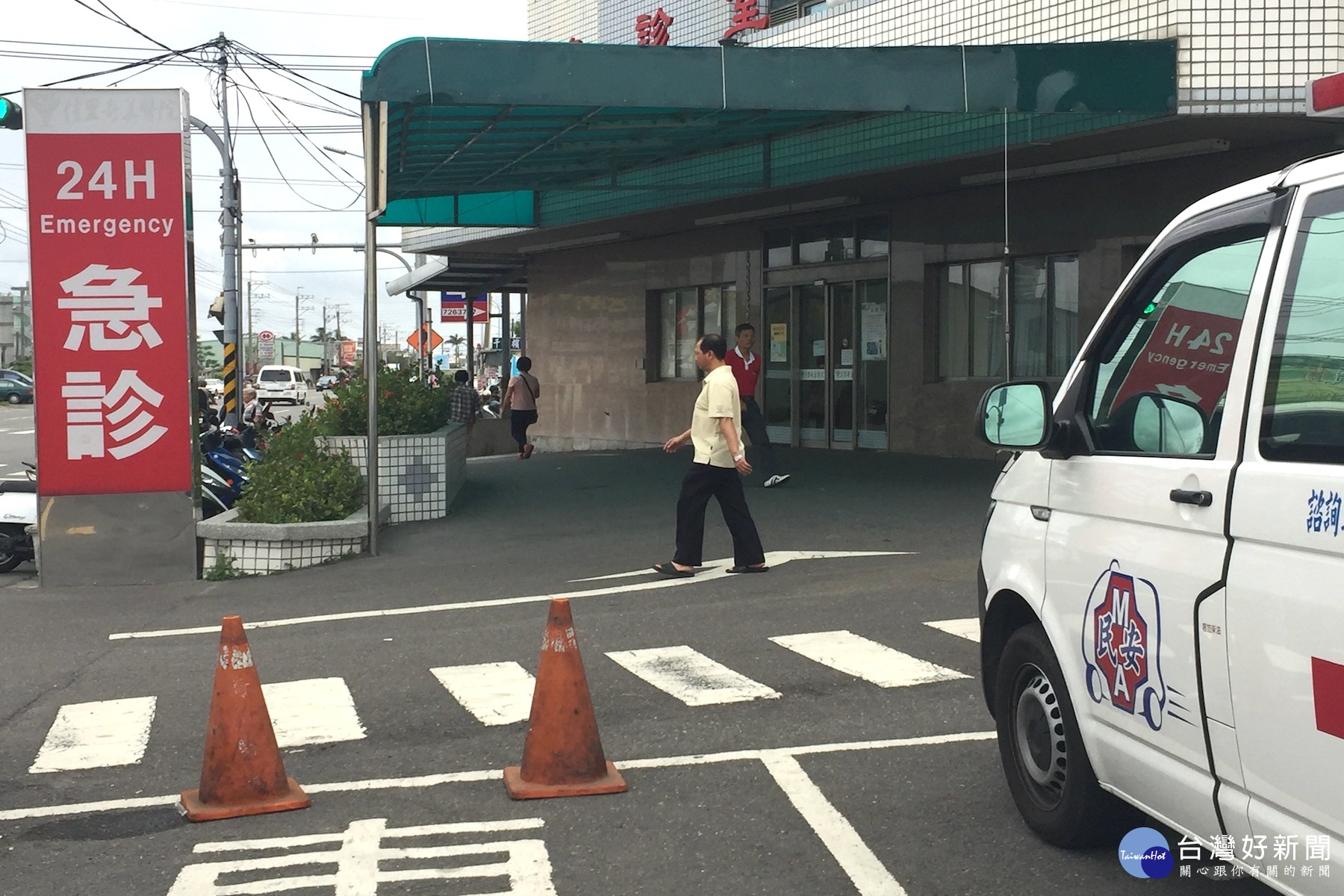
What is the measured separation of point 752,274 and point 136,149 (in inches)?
477

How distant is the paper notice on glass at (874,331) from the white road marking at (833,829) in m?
14.2

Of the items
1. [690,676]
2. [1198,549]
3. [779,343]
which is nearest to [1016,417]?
[1198,549]

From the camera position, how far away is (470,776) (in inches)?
224

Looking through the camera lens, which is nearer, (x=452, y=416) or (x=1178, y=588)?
(x=1178, y=588)

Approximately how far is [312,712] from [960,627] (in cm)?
373

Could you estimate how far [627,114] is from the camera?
13453 mm

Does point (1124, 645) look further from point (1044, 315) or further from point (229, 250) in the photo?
point (229, 250)

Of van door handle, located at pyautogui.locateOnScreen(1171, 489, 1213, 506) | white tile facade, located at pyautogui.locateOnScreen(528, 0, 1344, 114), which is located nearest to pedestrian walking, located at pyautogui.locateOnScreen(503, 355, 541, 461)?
white tile facade, located at pyautogui.locateOnScreen(528, 0, 1344, 114)

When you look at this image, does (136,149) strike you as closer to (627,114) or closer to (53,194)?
(53,194)

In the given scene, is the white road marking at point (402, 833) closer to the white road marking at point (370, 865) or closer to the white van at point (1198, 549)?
the white road marking at point (370, 865)

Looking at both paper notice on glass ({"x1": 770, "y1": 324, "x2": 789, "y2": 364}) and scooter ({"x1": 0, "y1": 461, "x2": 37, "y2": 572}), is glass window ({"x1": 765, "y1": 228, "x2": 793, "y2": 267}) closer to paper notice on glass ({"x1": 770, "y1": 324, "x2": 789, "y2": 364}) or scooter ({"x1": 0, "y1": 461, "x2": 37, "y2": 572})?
paper notice on glass ({"x1": 770, "y1": 324, "x2": 789, "y2": 364})

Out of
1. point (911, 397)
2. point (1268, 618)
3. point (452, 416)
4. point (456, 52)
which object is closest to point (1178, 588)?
point (1268, 618)

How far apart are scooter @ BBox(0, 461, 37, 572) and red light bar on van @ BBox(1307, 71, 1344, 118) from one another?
459 inches

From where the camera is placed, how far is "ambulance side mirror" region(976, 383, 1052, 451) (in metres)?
4.17
